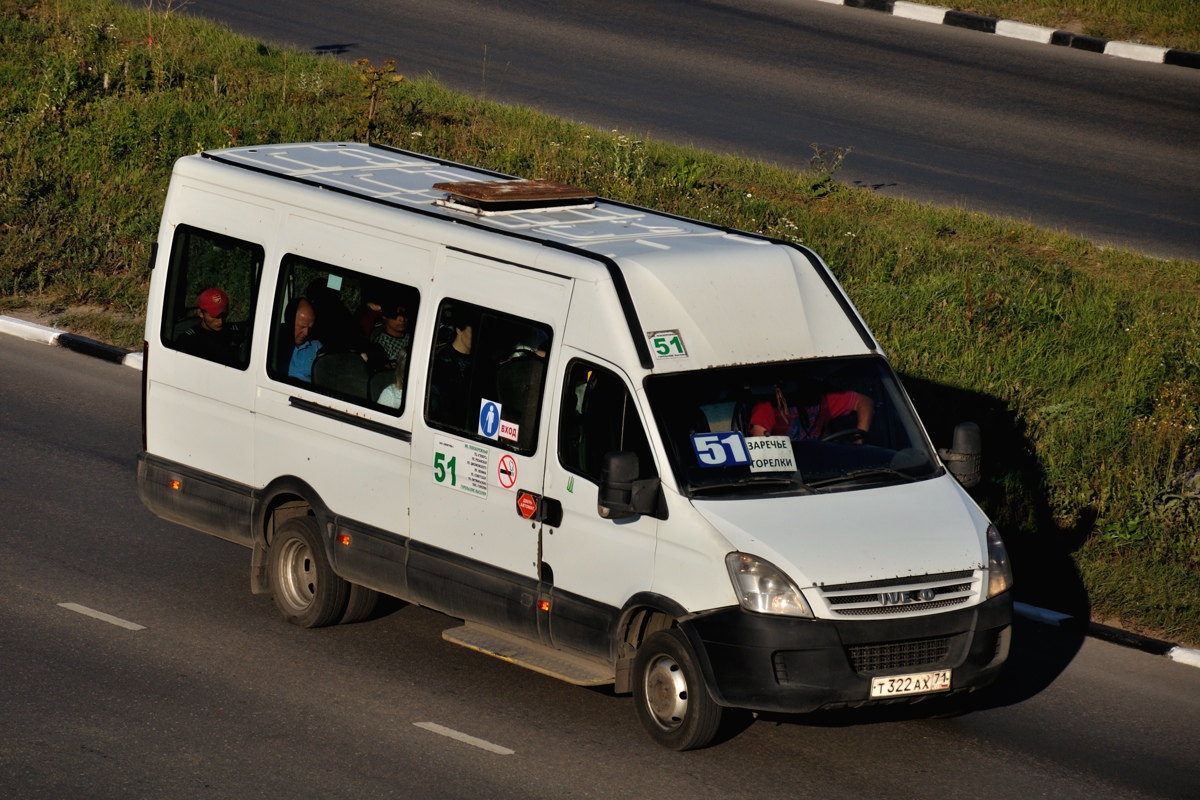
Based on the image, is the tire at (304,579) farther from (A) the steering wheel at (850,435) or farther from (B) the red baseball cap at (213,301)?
(A) the steering wheel at (850,435)

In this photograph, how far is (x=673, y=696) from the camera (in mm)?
7918

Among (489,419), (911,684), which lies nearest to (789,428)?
(911,684)

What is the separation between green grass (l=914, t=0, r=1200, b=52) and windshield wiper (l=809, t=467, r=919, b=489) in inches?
685

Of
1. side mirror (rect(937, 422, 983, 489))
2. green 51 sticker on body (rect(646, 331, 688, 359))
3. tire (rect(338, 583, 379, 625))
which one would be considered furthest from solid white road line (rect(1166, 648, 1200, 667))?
Result: tire (rect(338, 583, 379, 625))

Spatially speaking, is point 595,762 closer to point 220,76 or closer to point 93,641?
point 93,641

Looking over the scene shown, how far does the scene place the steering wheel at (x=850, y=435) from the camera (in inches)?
331

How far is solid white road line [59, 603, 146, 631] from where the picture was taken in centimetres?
938

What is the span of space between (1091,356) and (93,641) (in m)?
8.69

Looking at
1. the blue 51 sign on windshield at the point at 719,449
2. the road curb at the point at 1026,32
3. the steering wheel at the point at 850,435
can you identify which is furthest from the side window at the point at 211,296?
the road curb at the point at 1026,32

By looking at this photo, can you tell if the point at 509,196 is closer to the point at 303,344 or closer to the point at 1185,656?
the point at 303,344

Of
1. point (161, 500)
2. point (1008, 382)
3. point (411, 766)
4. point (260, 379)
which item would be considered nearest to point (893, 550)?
point (411, 766)

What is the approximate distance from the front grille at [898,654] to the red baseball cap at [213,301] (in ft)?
15.3

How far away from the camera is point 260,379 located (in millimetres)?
9727

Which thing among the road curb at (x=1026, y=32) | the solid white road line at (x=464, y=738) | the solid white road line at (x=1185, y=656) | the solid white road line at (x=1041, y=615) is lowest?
the solid white road line at (x=464, y=738)
